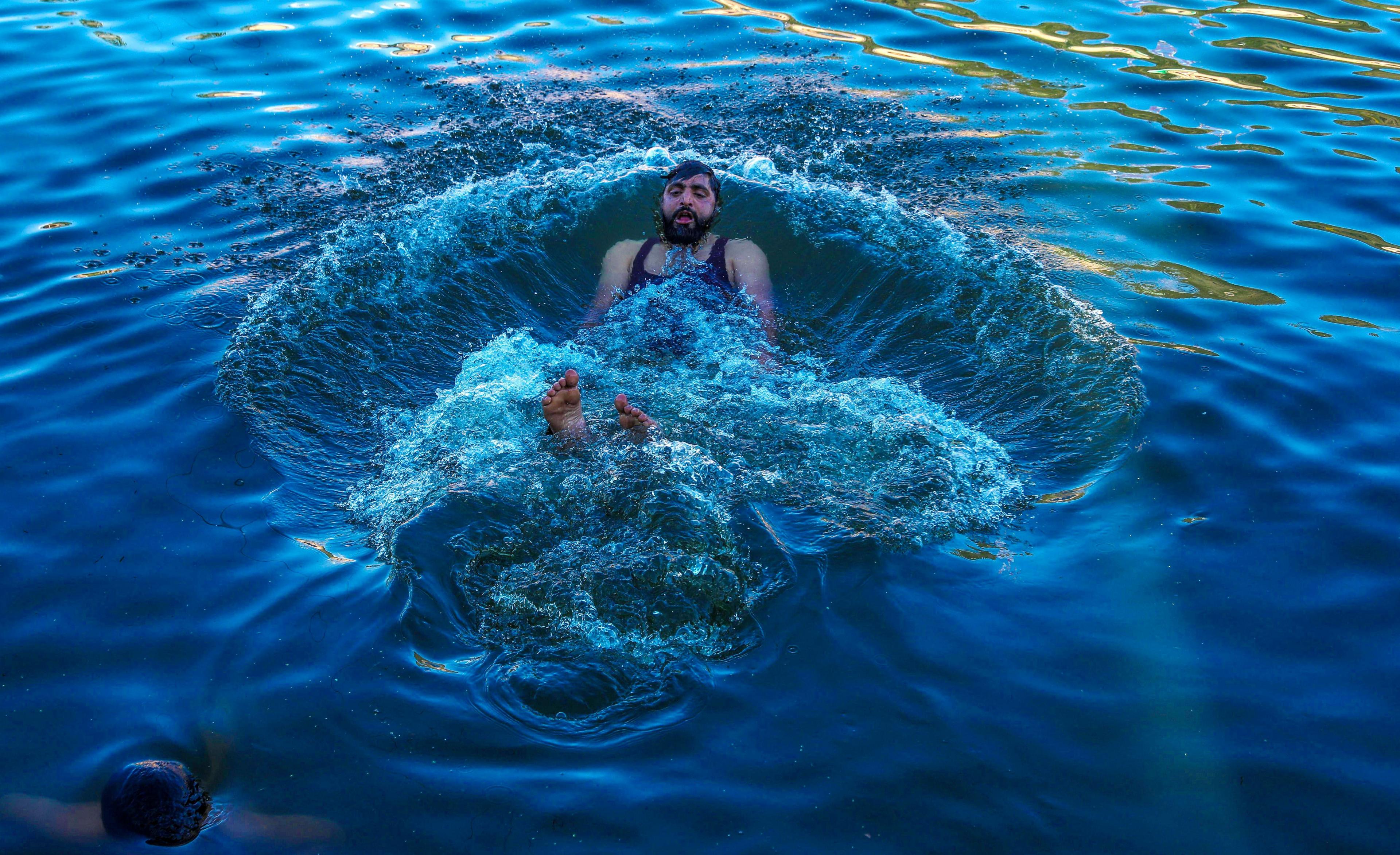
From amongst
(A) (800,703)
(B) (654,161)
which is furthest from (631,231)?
(A) (800,703)

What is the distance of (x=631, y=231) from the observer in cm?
757

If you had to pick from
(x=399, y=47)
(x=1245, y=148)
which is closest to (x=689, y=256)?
(x=1245, y=148)

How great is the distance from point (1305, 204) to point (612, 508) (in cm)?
606

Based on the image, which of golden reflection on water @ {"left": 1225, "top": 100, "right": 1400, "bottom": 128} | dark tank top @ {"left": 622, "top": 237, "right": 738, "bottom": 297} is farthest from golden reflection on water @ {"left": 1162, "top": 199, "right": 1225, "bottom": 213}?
dark tank top @ {"left": 622, "top": 237, "right": 738, "bottom": 297}

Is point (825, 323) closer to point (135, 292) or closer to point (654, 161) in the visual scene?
point (654, 161)

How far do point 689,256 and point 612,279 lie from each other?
57cm

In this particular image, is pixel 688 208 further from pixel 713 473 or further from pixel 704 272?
pixel 713 473

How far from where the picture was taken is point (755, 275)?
6715 millimetres

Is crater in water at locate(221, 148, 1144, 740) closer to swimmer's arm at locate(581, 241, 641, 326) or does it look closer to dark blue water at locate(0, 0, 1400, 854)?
dark blue water at locate(0, 0, 1400, 854)

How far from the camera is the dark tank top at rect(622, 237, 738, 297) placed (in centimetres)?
666

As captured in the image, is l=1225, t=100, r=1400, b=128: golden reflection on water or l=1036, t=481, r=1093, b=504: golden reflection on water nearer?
l=1036, t=481, r=1093, b=504: golden reflection on water

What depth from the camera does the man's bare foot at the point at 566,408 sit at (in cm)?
474

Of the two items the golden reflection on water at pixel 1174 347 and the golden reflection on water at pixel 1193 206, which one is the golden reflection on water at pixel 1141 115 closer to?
the golden reflection on water at pixel 1193 206

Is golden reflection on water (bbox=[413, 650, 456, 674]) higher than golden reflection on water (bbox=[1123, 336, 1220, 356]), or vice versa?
golden reflection on water (bbox=[1123, 336, 1220, 356])
